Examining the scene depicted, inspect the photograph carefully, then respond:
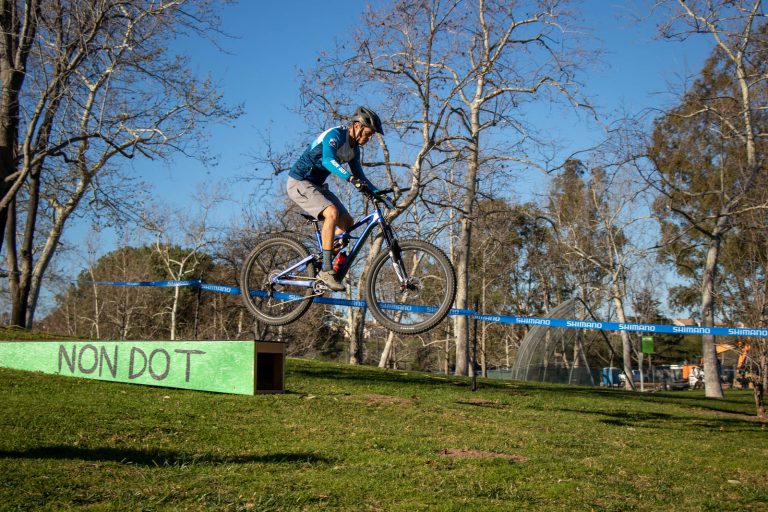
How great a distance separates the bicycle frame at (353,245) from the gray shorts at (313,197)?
10.3 inches

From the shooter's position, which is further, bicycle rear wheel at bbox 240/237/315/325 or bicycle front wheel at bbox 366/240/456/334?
bicycle rear wheel at bbox 240/237/315/325

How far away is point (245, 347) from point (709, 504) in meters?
7.01

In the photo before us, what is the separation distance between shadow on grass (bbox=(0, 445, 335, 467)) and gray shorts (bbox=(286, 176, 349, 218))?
9.17 ft

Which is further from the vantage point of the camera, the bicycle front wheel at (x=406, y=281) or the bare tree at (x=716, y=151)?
the bare tree at (x=716, y=151)

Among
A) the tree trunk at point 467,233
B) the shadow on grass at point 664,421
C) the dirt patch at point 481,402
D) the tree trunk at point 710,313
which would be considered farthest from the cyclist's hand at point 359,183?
the tree trunk at point 710,313

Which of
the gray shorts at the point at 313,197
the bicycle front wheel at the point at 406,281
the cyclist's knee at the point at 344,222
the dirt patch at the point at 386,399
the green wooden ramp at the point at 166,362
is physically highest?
the gray shorts at the point at 313,197


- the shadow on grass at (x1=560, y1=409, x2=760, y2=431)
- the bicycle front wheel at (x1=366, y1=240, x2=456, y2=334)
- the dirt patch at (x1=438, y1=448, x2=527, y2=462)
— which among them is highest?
the bicycle front wheel at (x1=366, y1=240, x2=456, y2=334)

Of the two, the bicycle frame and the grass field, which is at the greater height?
the bicycle frame

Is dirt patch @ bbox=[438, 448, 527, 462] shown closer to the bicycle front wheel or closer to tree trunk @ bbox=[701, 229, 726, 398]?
the bicycle front wheel

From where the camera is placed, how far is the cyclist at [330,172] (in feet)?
25.0

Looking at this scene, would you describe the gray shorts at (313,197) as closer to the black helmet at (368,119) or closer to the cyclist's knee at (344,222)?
the cyclist's knee at (344,222)

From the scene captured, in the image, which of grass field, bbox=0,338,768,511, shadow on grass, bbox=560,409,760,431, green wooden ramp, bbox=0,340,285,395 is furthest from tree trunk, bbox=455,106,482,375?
green wooden ramp, bbox=0,340,285,395

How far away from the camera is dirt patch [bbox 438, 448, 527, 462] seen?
8.67m

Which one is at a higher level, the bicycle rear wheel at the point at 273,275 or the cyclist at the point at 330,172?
the cyclist at the point at 330,172
